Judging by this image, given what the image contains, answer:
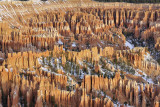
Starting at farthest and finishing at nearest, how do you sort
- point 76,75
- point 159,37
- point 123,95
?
point 159,37, point 76,75, point 123,95

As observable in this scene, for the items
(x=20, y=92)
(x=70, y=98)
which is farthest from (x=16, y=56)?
(x=70, y=98)

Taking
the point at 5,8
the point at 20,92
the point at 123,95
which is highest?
the point at 5,8

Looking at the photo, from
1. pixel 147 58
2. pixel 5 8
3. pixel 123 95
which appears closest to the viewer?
pixel 123 95

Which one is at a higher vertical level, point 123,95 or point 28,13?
point 28,13

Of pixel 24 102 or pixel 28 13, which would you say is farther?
pixel 28 13

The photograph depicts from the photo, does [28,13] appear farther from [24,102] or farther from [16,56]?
[24,102]

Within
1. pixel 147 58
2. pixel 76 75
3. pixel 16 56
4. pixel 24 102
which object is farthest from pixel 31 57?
pixel 147 58
